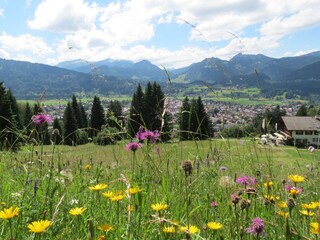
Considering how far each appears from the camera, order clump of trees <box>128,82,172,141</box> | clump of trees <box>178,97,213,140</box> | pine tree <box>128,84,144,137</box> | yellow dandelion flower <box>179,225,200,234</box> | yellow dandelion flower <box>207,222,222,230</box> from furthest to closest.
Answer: pine tree <box>128,84,144,137</box>, clump of trees <box>128,82,172,141</box>, clump of trees <box>178,97,213,140</box>, yellow dandelion flower <box>207,222,222,230</box>, yellow dandelion flower <box>179,225,200,234</box>

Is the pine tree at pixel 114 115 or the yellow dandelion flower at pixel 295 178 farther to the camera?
the pine tree at pixel 114 115

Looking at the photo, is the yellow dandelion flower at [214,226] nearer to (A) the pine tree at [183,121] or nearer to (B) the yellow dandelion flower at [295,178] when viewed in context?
(B) the yellow dandelion flower at [295,178]

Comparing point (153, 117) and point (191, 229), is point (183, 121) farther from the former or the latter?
point (153, 117)

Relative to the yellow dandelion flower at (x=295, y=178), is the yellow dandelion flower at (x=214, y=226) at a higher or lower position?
lower

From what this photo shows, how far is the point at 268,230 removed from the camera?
7.29 feet

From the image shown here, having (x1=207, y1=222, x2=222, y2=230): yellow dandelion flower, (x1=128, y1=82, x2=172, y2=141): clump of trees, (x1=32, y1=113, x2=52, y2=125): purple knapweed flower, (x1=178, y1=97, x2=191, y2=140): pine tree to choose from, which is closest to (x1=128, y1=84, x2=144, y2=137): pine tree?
(x1=128, y1=82, x2=172, y2=141): clump of trees

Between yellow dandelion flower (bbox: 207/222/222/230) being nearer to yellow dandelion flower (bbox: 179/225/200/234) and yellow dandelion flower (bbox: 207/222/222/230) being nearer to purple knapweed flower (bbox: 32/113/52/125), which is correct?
yellow dandelion flower (bbox: 179/225/200/234)

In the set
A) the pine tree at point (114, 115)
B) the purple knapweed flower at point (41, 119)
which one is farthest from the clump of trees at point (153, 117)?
the purple knapweed flower at point (41, 119)

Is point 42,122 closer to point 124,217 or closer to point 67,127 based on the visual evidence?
point 124,217

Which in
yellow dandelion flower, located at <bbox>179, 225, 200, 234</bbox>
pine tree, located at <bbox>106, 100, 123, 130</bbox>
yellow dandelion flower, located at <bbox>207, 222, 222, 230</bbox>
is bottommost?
yellow dandelion flower, located at <bbox>207, 222, 222, 230</bbox>

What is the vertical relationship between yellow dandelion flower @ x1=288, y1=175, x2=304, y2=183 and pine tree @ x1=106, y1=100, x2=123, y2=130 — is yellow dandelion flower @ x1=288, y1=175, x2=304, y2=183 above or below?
below

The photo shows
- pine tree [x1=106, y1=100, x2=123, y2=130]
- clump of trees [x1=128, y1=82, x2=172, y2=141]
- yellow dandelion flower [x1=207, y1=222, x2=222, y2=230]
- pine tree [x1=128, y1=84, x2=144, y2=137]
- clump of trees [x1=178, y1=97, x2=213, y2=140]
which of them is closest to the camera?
yellow dandelion flower [x1=207, y1=222, x2=222, y2=230]

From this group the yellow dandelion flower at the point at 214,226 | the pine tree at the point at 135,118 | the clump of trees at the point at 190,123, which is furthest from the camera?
the pine tree at the point at 135,118

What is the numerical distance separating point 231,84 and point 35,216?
113 inches
